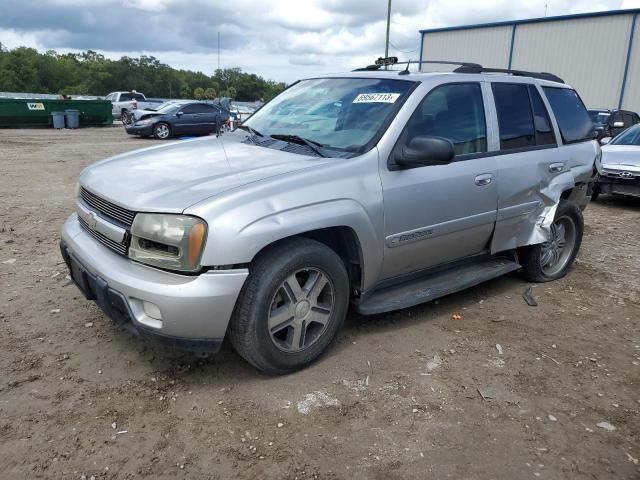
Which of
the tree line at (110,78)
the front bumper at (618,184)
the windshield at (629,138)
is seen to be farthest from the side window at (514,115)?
the tree line at (110,78)

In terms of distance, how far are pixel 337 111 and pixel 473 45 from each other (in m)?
27.8

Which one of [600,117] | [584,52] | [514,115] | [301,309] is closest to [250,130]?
[301,309]

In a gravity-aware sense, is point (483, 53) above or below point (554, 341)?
above

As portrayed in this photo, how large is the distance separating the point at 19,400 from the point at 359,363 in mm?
1948

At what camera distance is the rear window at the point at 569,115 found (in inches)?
185

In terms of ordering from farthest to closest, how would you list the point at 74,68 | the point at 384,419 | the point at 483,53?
the point at 74,68, the point at 483,53, the point at 384,419

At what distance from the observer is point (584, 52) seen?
2383 centimetres

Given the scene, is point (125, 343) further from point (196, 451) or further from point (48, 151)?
point (48, 151)

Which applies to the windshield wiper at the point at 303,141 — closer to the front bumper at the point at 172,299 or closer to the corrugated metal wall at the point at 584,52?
the front bumper at the point at 172,299

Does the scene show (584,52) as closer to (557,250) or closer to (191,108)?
(191,108)

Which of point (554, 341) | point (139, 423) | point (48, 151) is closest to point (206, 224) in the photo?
point (139, 423)

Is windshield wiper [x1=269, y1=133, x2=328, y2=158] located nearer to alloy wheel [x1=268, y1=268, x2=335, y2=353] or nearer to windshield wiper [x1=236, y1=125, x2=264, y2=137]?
windshield wiper [x1=236, y1=125, x2=264, y2=137]

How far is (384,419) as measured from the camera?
2.76 meters

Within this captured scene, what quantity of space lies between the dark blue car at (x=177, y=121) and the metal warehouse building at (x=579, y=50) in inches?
600
